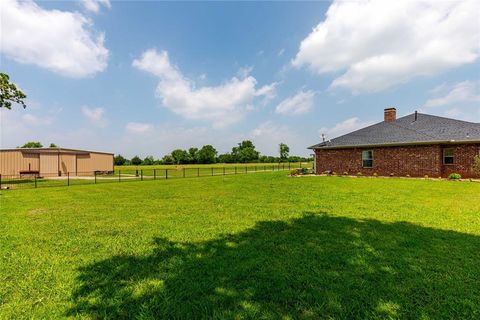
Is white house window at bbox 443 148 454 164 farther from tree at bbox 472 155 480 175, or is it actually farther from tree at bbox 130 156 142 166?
tree at bbox 130 156 142 166

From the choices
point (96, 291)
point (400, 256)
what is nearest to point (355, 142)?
point (400, 256)

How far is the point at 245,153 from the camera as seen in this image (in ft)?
375

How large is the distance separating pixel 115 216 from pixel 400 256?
6.95 metres

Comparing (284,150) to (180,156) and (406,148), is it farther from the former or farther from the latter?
(406,148)

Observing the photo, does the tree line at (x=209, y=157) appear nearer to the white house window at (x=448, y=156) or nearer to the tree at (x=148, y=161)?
the tree at (x=148, y=161)

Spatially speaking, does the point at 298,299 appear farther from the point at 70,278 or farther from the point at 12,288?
the point at 12,288

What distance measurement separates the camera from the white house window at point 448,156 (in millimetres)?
16562

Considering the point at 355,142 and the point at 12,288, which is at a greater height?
the point at 355,142

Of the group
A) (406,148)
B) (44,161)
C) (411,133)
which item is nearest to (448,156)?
(406,148)

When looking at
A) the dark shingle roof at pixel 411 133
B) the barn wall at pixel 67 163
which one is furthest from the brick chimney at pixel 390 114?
the barn wall at pixel 67 163

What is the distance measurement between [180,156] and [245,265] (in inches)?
4030

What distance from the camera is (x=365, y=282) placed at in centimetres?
314

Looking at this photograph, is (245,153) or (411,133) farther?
(245,153)

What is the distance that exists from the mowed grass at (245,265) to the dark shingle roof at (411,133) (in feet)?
41.2
